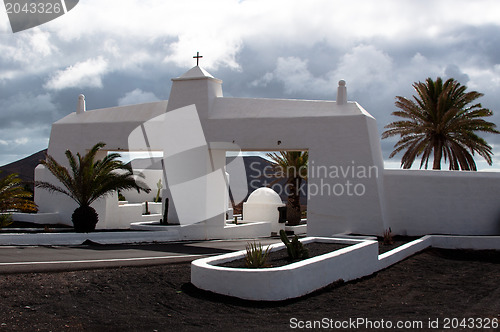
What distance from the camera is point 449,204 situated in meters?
18.3

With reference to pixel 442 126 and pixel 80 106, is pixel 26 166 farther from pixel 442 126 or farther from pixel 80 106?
pixel 442 126

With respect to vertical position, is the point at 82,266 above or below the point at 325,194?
below

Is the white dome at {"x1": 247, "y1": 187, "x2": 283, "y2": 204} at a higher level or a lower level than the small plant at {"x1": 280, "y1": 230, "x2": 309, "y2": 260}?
higher

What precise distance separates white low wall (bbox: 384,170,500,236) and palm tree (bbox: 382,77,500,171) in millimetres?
5519

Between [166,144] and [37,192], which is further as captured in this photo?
[37,192]

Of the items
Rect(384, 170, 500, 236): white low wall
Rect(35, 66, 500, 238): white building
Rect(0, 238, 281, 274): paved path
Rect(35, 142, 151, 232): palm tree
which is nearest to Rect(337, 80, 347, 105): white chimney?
Rect(35, 66, 500, 238): white building

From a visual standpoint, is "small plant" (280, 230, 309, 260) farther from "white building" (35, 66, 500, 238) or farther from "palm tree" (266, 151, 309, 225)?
"palm tree" (266, 151, 309, 225)

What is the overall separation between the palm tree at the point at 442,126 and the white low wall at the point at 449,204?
18.1 ft

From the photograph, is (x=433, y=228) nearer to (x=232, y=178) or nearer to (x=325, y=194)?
(x=325, y=194)

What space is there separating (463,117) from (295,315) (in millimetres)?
18730

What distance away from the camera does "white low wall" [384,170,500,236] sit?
60.0 feet

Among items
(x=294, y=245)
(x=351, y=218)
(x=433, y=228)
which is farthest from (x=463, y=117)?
(x=294, y=245)

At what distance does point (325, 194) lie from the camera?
1838 cm

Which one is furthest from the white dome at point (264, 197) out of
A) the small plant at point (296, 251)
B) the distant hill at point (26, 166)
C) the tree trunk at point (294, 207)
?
the distant hill at point (26, 166)
